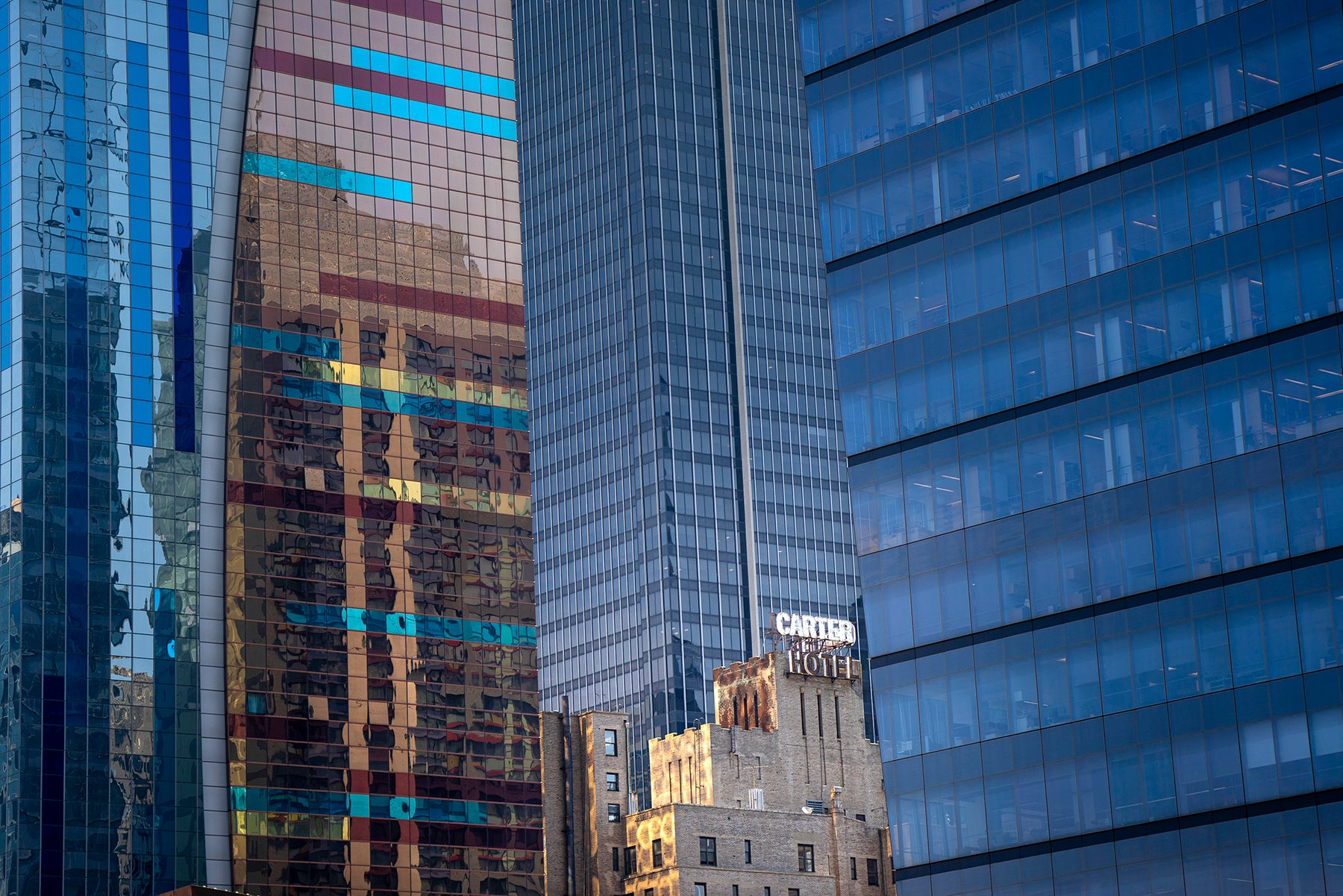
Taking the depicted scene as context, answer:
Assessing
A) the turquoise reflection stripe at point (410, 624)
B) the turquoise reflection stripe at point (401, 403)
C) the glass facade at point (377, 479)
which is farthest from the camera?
the turquoise reflection stripe at point (401, 403)

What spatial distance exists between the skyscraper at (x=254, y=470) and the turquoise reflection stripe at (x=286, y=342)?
0.27 meters

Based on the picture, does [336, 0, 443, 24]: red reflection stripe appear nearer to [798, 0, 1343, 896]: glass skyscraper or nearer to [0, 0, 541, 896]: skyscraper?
[0, 0, 541, 896]: skyscraper

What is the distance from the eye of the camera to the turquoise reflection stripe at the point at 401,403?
151625mm

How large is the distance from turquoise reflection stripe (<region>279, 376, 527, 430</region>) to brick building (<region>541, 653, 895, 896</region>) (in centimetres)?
2983


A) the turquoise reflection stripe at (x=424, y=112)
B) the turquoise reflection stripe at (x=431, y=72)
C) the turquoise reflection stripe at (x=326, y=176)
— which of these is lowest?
the turquoise reflection stripe at (x=326, y=176)

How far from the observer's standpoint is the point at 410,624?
497 ft

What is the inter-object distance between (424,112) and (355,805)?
173ft

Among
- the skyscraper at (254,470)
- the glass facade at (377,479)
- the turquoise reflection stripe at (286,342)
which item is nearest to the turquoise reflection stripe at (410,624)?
the glass facade at (377,479)

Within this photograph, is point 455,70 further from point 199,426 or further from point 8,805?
point 8,805

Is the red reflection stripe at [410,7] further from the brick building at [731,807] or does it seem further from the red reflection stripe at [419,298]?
the brick building at [731,807]

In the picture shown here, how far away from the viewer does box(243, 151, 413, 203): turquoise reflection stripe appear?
155 metres

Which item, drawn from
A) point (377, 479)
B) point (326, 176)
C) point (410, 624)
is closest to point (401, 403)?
point (377, 479)

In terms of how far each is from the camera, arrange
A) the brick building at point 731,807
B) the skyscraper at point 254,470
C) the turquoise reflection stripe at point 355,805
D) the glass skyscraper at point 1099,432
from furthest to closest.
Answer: the brick building at point 731,807 < the turquoise reflection stripe at point 355,805 < the skyscraper at point 254,470 < the glass skyscraper at point 1099,432

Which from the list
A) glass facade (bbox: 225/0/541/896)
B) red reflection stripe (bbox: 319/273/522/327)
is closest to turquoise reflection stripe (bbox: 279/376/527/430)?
glass facade (bbox: 225/0/541/896)
